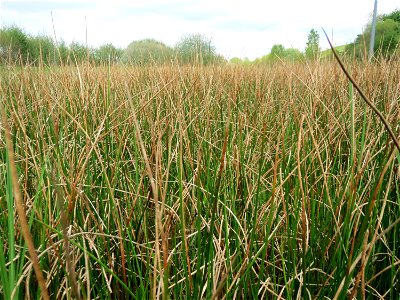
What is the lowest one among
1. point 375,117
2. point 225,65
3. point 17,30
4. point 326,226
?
point 326,226

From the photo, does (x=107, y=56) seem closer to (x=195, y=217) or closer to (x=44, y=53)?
(x=44, y=53)

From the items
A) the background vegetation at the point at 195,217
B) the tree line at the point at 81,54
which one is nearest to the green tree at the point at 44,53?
the tree line at the point at 81,54

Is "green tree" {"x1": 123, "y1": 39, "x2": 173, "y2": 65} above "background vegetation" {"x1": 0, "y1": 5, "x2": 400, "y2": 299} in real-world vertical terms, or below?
above

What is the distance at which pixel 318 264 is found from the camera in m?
0.75

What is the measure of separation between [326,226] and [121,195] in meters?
0.50

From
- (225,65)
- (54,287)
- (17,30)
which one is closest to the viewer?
(54,287)

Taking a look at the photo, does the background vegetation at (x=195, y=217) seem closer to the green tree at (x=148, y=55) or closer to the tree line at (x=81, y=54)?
the tree line at (x=81, y=54)

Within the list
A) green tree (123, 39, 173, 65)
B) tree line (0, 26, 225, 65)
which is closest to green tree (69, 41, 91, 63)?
tree line (0, 26, 225, 65)

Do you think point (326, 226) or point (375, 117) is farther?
point (375, 117)

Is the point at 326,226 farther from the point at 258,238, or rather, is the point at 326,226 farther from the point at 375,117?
the point at 375,117

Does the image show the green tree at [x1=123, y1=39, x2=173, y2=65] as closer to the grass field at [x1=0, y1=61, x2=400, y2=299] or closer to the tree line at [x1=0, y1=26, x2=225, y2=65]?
the tree line at [x1=0, y1=26, x2=225, y2=65]

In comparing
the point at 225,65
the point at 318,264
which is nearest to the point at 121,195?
the point at 318,264

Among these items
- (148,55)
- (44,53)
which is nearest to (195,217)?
(44,53)

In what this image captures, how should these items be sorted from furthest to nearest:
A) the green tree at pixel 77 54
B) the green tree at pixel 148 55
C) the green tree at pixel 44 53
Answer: the green tree at pixel 148 55, the green tree at pixel 44 53, the green tree at pixel 77 54
